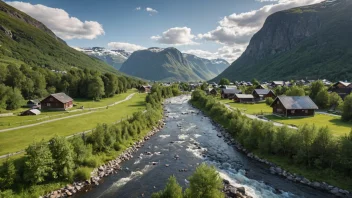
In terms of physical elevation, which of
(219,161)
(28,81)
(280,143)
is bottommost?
(219,161)

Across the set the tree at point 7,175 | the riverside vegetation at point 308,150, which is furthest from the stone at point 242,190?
the tree at point 7,175

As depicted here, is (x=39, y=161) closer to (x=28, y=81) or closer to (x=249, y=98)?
(x=28, y=81)

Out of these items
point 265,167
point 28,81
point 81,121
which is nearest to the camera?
point 265,167

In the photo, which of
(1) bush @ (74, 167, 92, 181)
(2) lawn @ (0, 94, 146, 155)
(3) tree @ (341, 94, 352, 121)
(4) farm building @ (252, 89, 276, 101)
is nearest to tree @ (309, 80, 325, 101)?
(4) farm building @ (252, 89, 276, 101)

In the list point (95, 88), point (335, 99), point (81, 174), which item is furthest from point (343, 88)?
point (95, 88)

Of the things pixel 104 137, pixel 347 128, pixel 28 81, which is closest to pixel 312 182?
pixel 347 128

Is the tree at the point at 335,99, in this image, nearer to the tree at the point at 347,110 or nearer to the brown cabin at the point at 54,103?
the tree at the point at 347,110

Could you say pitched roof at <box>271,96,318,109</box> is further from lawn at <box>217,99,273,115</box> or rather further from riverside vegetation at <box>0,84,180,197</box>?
riverside vegetation at <box>0,84,180,197</box>
